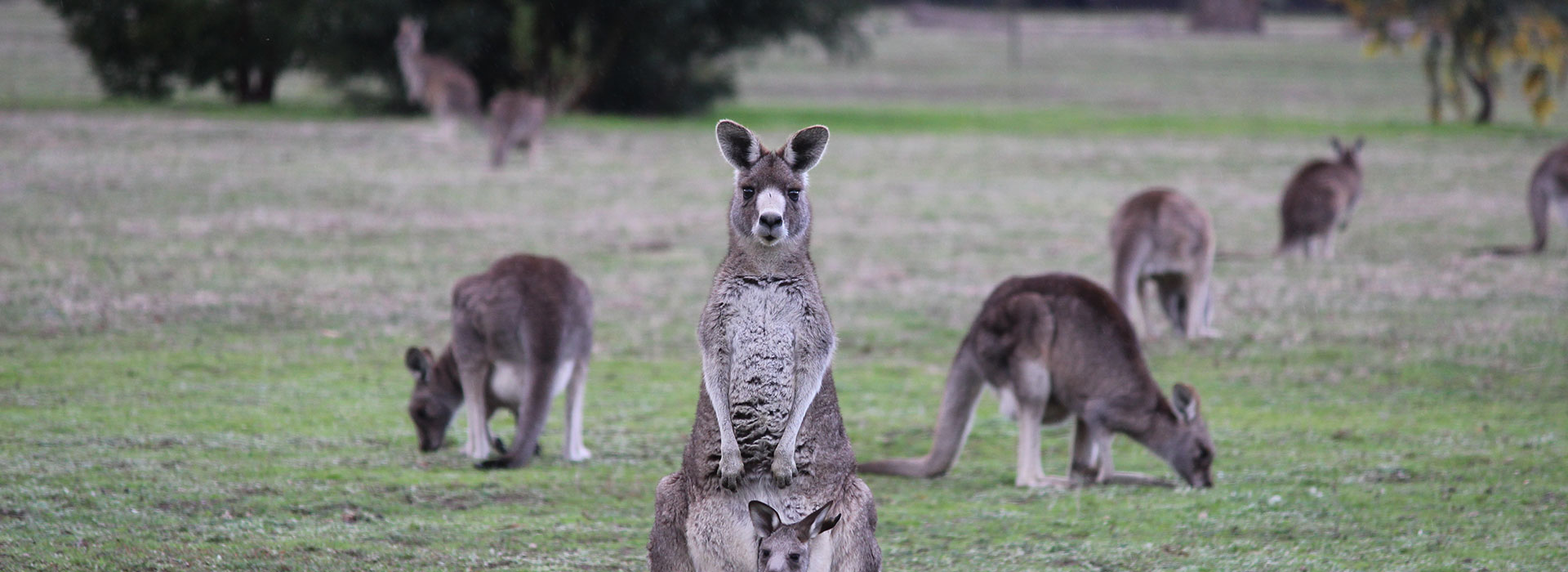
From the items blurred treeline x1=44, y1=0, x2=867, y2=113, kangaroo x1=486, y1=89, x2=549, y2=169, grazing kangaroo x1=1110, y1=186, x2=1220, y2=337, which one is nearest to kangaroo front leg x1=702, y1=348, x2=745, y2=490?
grazing kangaroo x1=1110, y1=186, x2=1220, y2=337

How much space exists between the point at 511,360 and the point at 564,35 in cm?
1907

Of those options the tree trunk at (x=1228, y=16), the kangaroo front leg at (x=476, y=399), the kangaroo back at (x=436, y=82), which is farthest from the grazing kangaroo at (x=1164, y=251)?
the tree trunk at (x=1228, y=16)

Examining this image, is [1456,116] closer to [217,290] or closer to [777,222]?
[217,290]

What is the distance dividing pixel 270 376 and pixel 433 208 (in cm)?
637

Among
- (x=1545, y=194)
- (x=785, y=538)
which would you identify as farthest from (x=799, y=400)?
(x=1545, y=194)

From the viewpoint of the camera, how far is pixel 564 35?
24.4 metres

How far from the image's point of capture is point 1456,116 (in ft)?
85.2

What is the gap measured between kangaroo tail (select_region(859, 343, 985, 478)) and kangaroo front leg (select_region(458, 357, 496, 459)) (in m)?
1.51

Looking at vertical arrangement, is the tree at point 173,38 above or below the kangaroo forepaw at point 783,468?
above

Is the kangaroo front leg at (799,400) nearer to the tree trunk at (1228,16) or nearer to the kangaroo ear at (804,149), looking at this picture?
the kangaroo ear at (804,149)

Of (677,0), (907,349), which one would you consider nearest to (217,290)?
(907,349)

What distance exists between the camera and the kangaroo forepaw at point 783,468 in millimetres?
3959

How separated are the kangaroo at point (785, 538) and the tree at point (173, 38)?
72.0 feet

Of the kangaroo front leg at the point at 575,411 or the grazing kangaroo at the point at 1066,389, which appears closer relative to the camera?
the grazing kangaroo at the point at 1066,389
